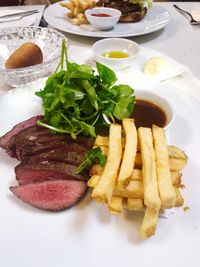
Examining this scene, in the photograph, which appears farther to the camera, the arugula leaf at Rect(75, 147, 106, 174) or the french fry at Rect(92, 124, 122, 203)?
the arugula leaf at Rect(75, 147, 106, 174)

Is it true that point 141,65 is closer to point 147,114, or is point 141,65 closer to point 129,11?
point 147,114

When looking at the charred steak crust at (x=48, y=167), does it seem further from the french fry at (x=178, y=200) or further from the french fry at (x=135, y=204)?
the french fry at (x=178, y=200)

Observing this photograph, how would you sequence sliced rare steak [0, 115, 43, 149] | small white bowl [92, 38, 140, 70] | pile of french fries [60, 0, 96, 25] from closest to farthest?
1. sliced rare steak [0, 115, 43, 149]
2. small white bowl [92, 38, 140, 70]
3. pile of french fries [60, 0, 96, 25]

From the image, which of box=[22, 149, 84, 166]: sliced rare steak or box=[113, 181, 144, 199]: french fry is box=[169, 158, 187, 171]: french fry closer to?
box=[113, 181, 144, 199]: french fry

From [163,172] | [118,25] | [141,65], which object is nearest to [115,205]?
Answer: [163,172]

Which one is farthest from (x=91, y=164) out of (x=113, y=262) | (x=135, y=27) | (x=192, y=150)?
(x=135, y=27)

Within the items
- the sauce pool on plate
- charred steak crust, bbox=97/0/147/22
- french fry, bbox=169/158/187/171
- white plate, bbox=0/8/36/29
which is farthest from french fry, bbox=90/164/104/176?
charred steak crust, bbox=97/0/147/22
